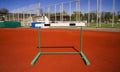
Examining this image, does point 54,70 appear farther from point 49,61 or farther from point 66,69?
point 49,61

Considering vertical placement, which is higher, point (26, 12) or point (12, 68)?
point (26, 12)

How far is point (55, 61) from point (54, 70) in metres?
0.99

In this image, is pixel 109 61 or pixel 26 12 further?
pixel 26 12

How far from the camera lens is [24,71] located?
4.60 m

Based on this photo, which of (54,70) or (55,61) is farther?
(55,61)

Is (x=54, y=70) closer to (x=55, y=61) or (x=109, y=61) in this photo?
(x=55, y=61)

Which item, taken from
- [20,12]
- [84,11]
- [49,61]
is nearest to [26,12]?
[20,12]

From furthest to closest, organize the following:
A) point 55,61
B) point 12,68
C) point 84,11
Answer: point 84,11
point 55,61
point 12,68

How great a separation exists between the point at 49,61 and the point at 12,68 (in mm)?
1284


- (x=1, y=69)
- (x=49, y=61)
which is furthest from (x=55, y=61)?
(x=1, y=69)

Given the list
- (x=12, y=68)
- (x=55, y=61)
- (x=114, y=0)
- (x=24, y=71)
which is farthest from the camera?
(x=114, y=0)

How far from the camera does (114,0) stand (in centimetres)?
2553

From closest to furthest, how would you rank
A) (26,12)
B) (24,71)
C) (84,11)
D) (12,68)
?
(24,71)
(12,68)
(84,11)
(26,12)

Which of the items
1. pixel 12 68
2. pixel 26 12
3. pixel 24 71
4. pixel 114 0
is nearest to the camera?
pixel 24 71
